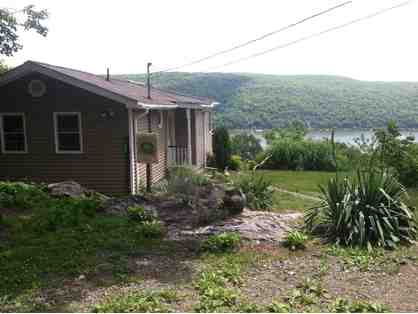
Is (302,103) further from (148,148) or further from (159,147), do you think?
(148,148)

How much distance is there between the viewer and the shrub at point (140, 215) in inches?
333

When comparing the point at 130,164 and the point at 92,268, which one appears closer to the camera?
the point at 92,268

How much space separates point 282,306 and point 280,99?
97.6 ft

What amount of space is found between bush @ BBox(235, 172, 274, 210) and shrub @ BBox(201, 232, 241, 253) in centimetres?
337

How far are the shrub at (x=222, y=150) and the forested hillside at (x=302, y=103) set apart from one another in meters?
6.94

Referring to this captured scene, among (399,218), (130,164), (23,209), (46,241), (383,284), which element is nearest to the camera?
A: (383,284)

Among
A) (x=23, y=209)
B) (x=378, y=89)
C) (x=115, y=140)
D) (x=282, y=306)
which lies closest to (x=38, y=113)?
(x=115, y=140)

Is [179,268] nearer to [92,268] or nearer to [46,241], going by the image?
[92,268]

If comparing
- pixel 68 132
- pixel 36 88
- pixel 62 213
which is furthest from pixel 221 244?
pixel 36 88

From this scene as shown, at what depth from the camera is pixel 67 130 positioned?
42.2 feet

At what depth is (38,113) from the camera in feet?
42.2

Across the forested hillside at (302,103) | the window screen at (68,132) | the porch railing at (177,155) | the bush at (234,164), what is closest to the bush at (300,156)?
the bush at (234,164)

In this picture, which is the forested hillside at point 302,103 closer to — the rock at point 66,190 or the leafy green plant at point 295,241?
the rock at point 66,190

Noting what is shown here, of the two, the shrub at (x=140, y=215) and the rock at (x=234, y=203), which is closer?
the shrub at (x=140, y=215)
